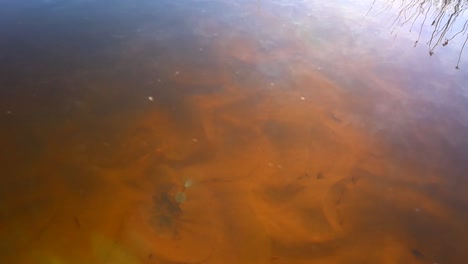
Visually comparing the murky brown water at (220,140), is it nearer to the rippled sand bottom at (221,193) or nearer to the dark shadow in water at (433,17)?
the rippled sand bottom at (221,193)

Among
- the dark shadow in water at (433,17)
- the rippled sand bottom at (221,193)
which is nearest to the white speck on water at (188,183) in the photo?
the rippled sand bottom at (221,193)

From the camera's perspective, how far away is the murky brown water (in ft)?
Result: 5.53

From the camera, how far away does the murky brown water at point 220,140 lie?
168cm

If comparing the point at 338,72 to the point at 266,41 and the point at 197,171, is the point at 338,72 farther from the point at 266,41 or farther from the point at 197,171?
the point at 197,171

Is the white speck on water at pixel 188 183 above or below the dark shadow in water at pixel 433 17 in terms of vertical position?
above

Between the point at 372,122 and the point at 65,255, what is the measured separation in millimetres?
2049

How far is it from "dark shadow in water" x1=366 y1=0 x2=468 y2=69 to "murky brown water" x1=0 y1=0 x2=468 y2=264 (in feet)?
0.56

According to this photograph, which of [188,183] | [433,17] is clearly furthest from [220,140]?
[433,17]

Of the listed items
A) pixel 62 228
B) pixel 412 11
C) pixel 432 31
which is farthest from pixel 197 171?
pixel 412 11

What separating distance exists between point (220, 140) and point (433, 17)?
3.19 m

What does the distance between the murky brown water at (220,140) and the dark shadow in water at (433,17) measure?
17cm

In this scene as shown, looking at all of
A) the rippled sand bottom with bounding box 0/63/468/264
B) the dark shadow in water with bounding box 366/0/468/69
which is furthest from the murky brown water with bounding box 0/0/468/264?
the dark shadow in water with bounding box 366/0/468/69

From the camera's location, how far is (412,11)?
401 cm

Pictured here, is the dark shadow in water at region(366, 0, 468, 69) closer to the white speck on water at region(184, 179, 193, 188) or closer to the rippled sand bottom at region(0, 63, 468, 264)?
the rippled sand bottom at region(0, 63, 468, 264)
